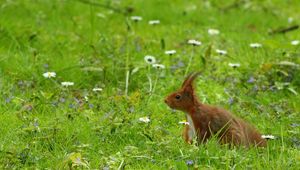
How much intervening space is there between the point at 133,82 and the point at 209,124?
1669 millimetres

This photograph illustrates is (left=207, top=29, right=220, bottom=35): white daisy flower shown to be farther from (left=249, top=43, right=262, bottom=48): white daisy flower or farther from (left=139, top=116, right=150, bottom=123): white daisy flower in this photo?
(left=139, top=116, right=150, bottom=123): white daisy flower

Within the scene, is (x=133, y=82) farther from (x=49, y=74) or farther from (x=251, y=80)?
(x=251, y=80)

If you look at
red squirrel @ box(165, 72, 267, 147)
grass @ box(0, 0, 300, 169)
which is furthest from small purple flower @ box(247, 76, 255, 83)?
red squirrel @ box(165, 72, 267, 147)

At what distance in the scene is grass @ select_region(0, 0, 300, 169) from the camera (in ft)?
17.0

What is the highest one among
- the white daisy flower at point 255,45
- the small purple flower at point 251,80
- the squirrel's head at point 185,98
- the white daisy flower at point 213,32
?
the squirrel's head at point 185,98

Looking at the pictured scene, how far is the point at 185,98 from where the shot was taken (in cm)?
573

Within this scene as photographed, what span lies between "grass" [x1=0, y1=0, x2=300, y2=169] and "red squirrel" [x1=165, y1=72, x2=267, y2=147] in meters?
0.13

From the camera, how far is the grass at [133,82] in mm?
5176

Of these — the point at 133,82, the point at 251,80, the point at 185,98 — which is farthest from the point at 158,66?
the point at 185,98

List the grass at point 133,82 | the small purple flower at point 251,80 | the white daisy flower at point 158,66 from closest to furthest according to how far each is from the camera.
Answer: the grass at point 133,82 → the white daisy flower at point 158,66 → the small purple flower at point 251,80

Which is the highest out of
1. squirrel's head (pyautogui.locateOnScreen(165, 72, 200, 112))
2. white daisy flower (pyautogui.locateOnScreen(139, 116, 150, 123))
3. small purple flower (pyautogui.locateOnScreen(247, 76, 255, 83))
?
squirrel's head (pyautogui.locateOnScreen(165, 72, 200, 112))

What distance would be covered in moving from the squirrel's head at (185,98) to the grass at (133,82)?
21 centimetres

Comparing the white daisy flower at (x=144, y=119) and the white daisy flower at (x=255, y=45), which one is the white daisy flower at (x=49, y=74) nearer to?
the white daisy flower at (x=144, y=119)

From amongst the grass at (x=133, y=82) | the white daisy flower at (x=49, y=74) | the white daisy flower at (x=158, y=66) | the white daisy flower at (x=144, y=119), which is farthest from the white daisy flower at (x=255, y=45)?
the white daisy flower at (x=144, y=119)
